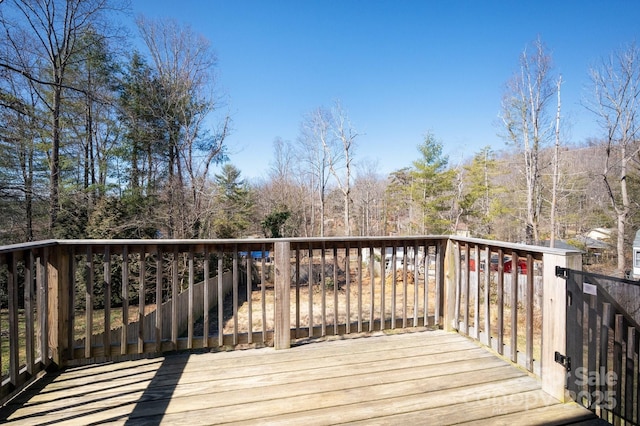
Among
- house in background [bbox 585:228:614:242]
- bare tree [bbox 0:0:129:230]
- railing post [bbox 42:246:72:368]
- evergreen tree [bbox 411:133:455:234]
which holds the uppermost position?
bare tree [bbox 0:0:129:230]

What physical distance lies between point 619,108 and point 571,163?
2.69m

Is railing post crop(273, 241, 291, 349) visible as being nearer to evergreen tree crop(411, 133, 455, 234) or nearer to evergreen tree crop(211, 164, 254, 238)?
evergreen tree crop(211, 164, 254, 238)

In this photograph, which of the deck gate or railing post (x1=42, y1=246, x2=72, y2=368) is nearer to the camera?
the deck gate

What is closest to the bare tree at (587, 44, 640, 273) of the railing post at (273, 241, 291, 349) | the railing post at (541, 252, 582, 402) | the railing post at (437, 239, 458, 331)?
the railing post at (437, 239, 458, 331)

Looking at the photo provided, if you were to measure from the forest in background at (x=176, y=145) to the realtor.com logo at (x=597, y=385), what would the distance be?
28.0 ft

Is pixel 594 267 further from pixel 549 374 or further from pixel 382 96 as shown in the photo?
pixel 549 374

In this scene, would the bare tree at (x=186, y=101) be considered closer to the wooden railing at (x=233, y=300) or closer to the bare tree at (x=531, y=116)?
the wooden railing at (x=233, y=300)

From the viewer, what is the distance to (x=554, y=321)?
78.2 inches

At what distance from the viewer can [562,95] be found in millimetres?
13758

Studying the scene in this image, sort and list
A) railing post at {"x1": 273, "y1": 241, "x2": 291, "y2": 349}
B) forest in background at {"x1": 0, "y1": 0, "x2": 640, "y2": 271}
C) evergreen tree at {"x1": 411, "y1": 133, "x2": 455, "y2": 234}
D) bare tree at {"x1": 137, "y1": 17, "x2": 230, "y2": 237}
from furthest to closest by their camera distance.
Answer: evergreen tree at {"x1": 411, "y1": 133, "x2": 455, "y2": 234} < bare tree at {"x1": 137, "y1": 17, "x2": 230, "y2": 237} < forest in background at {"x1": 0, "y1": 0, "x2": 640, "y2": 271} < railing post at {"x1": 273, "y1": 241, "x2": 291, "y2": 349}

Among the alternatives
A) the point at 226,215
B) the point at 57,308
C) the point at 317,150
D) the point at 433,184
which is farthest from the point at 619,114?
the point at 57,308

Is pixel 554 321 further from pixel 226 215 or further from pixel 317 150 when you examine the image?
pixel 317 150

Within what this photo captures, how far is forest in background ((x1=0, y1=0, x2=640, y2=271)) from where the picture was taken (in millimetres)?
8852

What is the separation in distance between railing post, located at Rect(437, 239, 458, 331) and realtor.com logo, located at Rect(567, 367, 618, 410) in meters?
1.18
